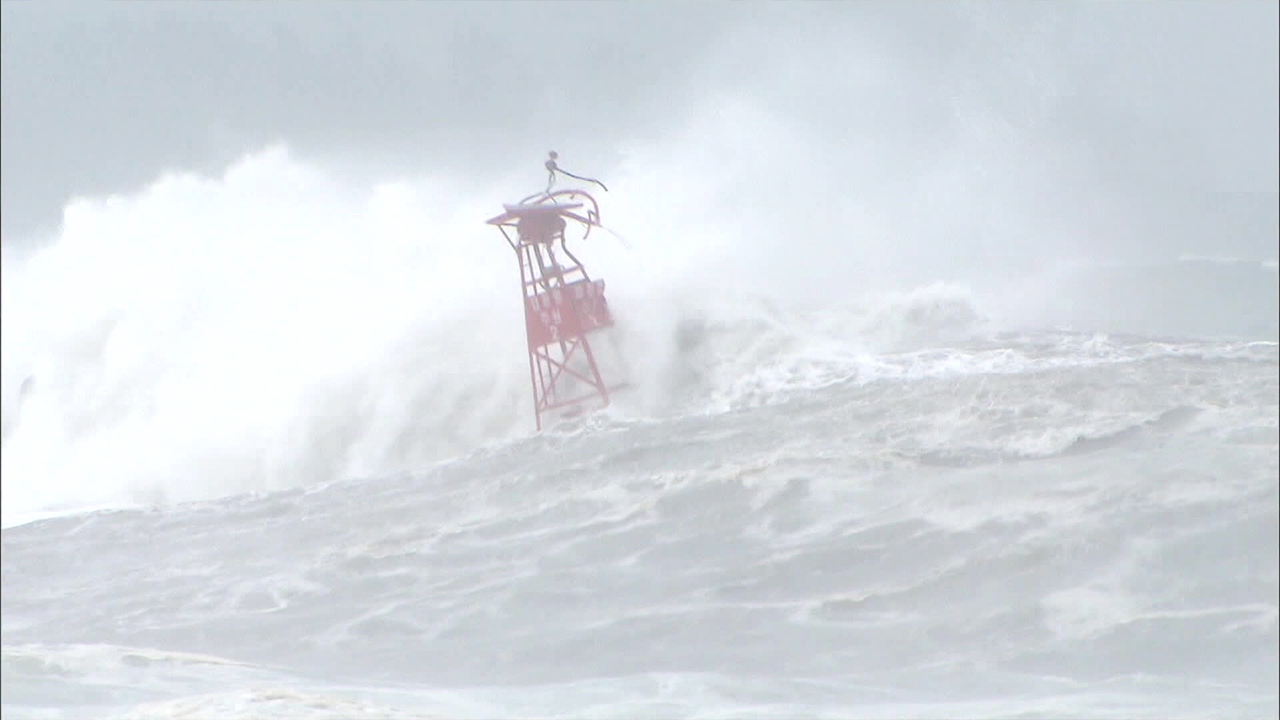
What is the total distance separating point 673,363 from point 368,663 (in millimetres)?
6373

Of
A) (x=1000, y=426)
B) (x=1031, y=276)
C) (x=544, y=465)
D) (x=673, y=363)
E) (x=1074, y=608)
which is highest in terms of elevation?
(x=1031, y=276)

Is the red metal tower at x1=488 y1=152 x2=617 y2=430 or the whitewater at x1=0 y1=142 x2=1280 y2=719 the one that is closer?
the whitewater at x1=0 y1=142 x2=1280 y2=719

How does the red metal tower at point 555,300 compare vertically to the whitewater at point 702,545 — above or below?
above

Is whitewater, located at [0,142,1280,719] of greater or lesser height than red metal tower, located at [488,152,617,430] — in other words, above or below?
below

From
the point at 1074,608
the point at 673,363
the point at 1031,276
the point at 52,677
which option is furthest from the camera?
the point at 1031,276

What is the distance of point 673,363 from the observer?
1109 centimetres

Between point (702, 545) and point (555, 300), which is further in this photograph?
point (555, 300)

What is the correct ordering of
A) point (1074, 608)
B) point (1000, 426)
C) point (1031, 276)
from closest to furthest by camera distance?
point (1074, 608) → point (1000, 426) → point (1031, 276)

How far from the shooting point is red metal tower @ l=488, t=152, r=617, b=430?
35.9 ft

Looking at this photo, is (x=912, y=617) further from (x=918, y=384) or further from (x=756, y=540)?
(x=918, y=384)

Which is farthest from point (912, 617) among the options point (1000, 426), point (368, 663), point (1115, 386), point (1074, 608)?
point (1115, 386)

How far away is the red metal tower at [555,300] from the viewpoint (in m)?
10.9

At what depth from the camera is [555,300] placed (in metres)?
11.5

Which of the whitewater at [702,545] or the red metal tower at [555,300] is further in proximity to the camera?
the red metal tower at [555,300]
